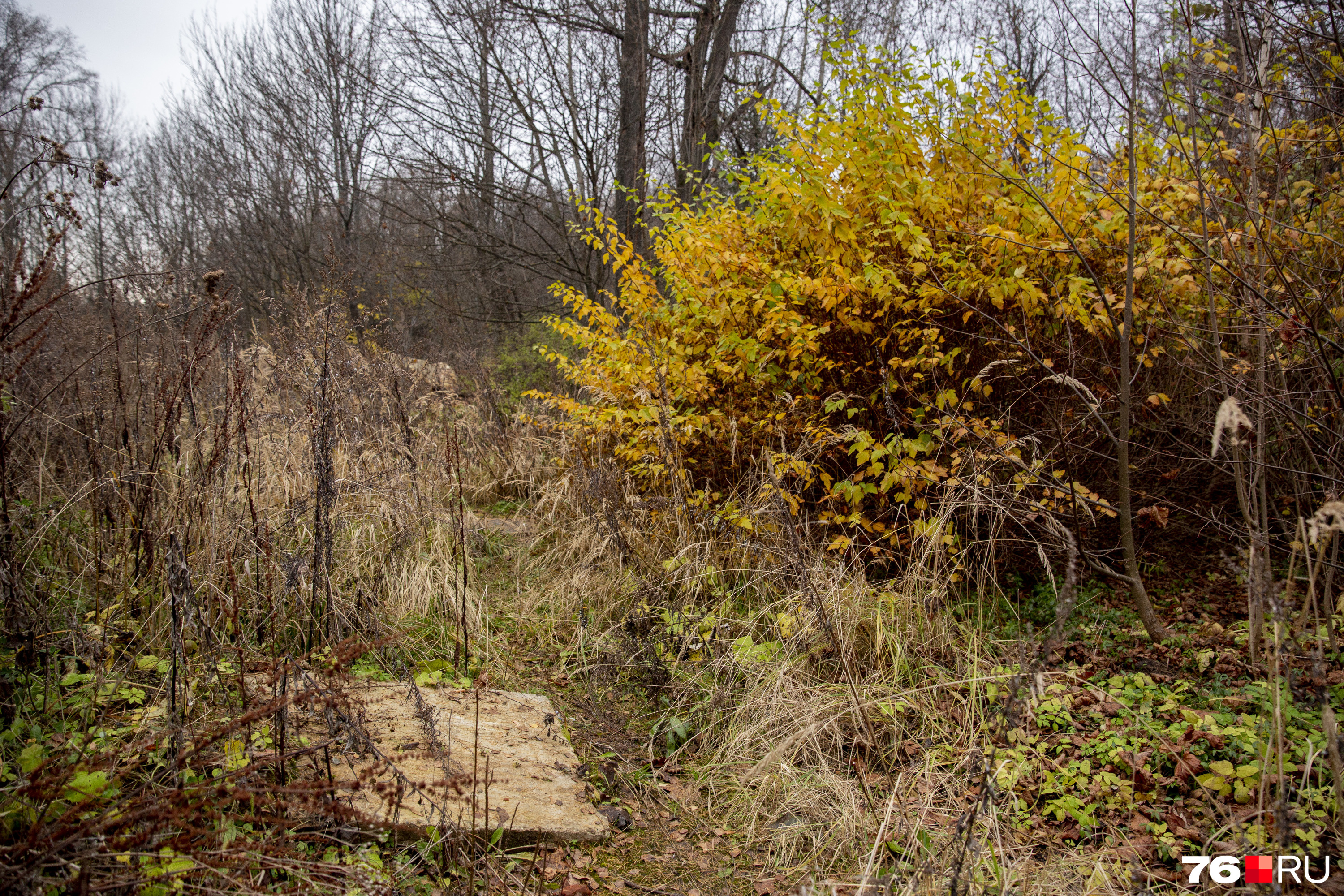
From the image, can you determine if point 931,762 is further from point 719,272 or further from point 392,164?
point 392,164

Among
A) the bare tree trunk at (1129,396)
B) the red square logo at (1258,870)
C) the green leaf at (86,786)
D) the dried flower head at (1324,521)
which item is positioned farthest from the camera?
the bare tree trunk at (1129,396)

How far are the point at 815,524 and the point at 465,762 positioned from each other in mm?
2108

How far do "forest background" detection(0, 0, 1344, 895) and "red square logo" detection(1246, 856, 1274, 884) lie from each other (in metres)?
0.10

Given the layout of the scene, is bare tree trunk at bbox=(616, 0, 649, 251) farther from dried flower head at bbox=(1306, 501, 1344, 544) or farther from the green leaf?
dried flower head at bbox=(1306, 501, 1344, 544)

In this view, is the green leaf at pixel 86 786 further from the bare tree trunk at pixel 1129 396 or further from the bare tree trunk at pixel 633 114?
the bare tree trunk at pixel 633 114

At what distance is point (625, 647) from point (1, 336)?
2.44 m

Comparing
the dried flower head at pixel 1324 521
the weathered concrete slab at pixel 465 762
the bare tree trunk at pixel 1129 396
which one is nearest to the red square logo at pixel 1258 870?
the dried flower head at pixel 1324 521

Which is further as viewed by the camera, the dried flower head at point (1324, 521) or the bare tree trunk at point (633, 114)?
the bare tree trunk at point (633, 114)

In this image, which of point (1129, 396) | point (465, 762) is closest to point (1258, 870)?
point (1129, 396)

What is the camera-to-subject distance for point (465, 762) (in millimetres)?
2342

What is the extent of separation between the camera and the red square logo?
5.78 ft

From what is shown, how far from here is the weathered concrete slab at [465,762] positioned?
2.00m

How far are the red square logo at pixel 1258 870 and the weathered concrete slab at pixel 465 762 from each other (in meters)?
1.71

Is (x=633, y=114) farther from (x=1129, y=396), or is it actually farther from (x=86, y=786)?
(x=86, y=786)
